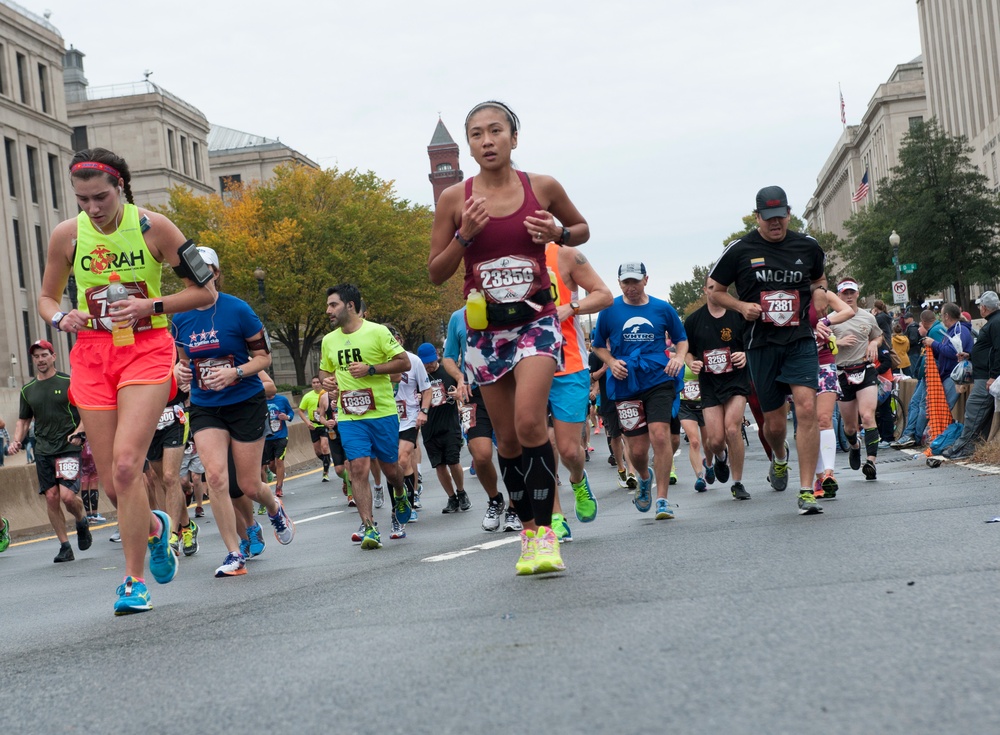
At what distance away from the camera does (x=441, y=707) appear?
12.7 ft

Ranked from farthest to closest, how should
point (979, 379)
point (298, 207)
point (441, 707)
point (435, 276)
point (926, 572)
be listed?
1. point (298, 207)
2. point (979, 379)
3. point (435, 276)
4. point (926, 572)
5. point (441, 707)

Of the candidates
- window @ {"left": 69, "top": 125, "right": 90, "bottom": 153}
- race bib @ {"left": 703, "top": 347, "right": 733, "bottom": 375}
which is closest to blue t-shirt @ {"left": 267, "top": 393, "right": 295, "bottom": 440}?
race bib @ {"left": 703, "top": 347, "right": 733, "bottom": 375}

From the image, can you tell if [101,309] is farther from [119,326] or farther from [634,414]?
[634,414]

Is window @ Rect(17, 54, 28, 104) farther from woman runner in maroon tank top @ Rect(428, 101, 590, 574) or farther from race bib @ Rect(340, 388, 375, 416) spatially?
woman runner in maroon tank top @ Rect(428, 101, 590, 574)

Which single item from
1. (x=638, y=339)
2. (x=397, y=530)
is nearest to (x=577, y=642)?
(x=638, y=339)

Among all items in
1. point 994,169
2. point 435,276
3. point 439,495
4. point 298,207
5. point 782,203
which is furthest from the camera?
point 994,169

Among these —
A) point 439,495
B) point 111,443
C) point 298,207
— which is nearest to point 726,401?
point 439,495

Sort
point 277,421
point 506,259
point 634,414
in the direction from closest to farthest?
point 506,259, point 634,414, point 277,421

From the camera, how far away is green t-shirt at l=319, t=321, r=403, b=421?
35.8 feet

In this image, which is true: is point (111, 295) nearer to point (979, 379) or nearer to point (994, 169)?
point (979, 379)

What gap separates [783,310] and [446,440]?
21.6ft

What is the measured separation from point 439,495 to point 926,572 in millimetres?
12788

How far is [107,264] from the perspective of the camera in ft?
22.4

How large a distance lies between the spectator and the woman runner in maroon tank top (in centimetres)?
835
